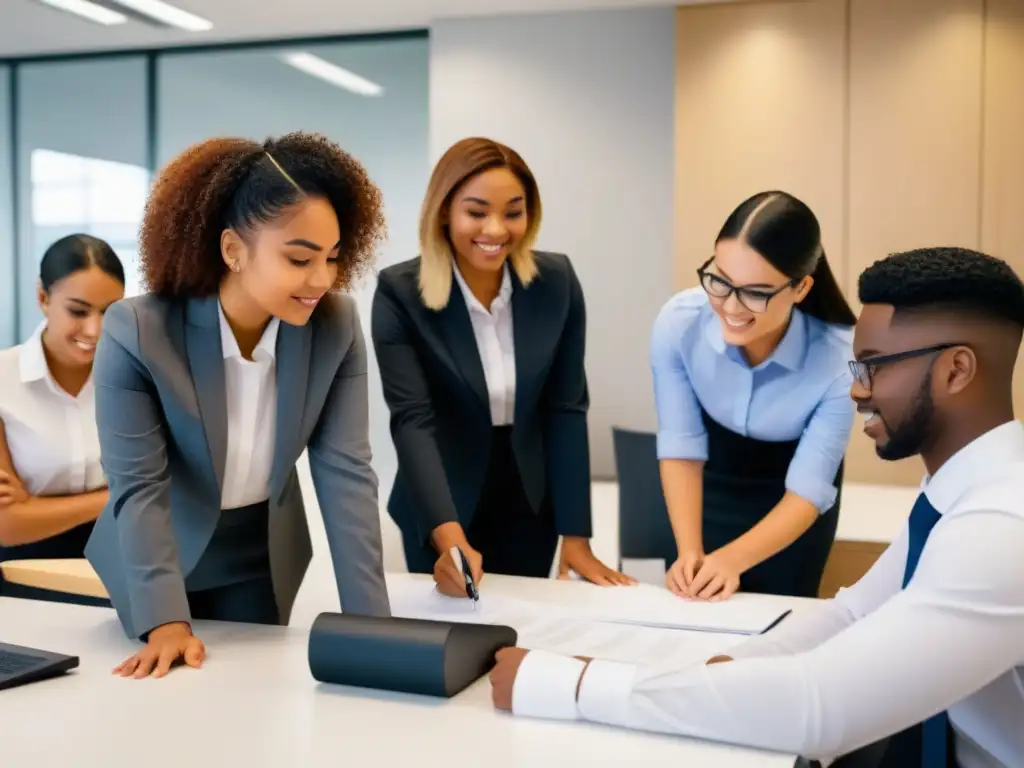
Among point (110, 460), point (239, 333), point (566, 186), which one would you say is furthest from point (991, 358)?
point (566, 186)

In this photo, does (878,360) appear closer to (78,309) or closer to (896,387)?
(896,387)

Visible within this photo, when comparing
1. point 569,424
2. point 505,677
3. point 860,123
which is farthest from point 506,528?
point 860,123

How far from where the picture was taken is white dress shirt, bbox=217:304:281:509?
68.5 inches

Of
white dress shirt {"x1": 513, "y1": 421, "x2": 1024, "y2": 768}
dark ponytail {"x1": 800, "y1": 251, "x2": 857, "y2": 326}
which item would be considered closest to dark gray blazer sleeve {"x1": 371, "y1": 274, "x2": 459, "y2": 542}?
dark ponytail {"x1": 800, "y1": 251, "x2": 857, "y2": 326}

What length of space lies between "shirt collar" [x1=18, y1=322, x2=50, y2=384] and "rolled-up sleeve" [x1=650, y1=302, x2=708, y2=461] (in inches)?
63.2

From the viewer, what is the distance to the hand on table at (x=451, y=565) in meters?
1.92

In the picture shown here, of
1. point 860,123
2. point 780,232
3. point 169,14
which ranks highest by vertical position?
point 169,14

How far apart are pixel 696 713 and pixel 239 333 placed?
3.22 feet

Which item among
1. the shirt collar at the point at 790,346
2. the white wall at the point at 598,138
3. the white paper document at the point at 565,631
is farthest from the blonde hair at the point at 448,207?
the white wall at the point at 598,138

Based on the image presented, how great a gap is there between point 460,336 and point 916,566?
1.21 meters

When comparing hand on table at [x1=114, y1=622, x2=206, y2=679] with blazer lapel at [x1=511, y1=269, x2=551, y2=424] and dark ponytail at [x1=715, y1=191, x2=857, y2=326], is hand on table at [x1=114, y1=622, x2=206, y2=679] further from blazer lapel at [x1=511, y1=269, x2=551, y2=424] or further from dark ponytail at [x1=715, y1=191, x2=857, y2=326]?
dark ponytail at [x1=715, y1=191, x2=857, y2=326]

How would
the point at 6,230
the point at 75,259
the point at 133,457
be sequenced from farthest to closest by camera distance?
the point at 6,230 → the point at 75,259 → the point at 133,457

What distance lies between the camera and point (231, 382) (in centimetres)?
175

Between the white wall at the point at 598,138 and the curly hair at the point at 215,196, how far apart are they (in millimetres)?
3682
